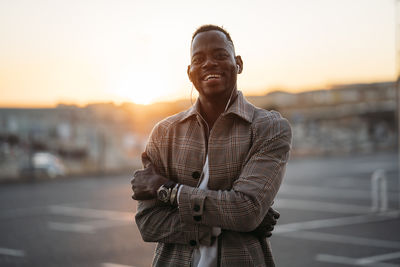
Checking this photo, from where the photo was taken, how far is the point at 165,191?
2.26 m

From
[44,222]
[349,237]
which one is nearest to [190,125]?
[349,237]

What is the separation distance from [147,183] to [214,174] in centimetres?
33

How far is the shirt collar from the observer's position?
89.1 inches

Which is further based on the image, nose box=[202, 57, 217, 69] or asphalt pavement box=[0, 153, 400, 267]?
asphalt pavement box=[0, 153, 400, 267]

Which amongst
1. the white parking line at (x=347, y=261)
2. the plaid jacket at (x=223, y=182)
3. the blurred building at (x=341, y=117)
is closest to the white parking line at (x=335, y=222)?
the white parking line at (x=347, y=261)

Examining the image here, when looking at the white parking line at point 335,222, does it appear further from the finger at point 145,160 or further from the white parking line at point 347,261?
the finger at point 145,160

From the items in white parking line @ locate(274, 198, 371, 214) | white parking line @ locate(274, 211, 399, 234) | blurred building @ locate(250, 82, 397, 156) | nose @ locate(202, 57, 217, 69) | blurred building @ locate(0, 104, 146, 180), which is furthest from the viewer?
blurred building @ locate(250, 82, 397, 156)

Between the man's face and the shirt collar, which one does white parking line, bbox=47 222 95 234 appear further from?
the man's face

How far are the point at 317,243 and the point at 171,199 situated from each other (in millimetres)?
6338

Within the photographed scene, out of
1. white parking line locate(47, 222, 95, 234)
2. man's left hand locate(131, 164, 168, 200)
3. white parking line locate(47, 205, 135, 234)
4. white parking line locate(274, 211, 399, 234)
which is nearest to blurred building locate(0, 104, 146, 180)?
white parking line locate(47, 205, 135, 234)

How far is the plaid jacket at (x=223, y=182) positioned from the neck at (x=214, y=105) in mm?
40

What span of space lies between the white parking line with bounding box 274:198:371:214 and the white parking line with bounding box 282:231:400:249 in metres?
2.72

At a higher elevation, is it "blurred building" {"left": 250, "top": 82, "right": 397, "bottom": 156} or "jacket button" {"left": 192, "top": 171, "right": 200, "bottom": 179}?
"jacket button" {"left": 192, "top": 171, "right": 200, "bottom": 179}

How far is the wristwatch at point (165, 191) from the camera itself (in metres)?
2.25
